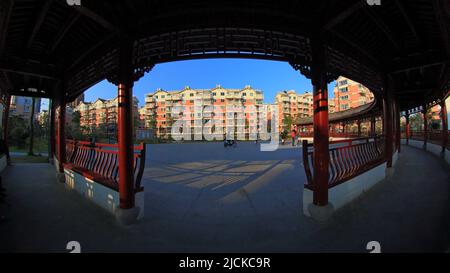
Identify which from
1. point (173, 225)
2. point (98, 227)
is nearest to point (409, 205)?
point (173, 225)

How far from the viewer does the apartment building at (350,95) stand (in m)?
48.2

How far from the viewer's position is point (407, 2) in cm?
371

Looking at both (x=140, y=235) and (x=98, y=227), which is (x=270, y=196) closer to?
(x=140, y=235)

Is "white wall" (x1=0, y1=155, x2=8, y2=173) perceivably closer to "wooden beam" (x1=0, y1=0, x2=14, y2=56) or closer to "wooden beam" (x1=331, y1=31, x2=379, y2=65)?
"wooden beam" (x1=0, y1=0, x2=14, y2=56)

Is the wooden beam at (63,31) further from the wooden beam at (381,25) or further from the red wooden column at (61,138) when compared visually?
the wooden beam at (381,25)

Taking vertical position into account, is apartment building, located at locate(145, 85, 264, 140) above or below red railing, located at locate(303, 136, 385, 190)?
above

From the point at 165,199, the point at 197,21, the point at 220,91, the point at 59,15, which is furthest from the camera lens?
the point at 220,91

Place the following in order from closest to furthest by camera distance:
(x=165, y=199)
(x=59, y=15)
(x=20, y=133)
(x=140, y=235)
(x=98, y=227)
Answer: (x=140, y=235) → (x=98, y=227) → (x=59, y=15) → (x=165, y=199) → (x=20, y=133)

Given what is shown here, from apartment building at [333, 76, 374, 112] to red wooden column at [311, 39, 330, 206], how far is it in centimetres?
5471

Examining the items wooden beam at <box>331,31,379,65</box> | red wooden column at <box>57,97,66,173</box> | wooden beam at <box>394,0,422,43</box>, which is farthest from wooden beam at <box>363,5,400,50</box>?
red wooden column at <box>57,97,66,173</box>

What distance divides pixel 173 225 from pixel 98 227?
1.31 m

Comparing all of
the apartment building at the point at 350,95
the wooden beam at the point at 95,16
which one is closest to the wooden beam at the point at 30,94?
the wooden beam at the point at 95,16

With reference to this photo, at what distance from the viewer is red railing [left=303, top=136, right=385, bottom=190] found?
Answer: 3791 mm

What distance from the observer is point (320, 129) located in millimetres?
3607
